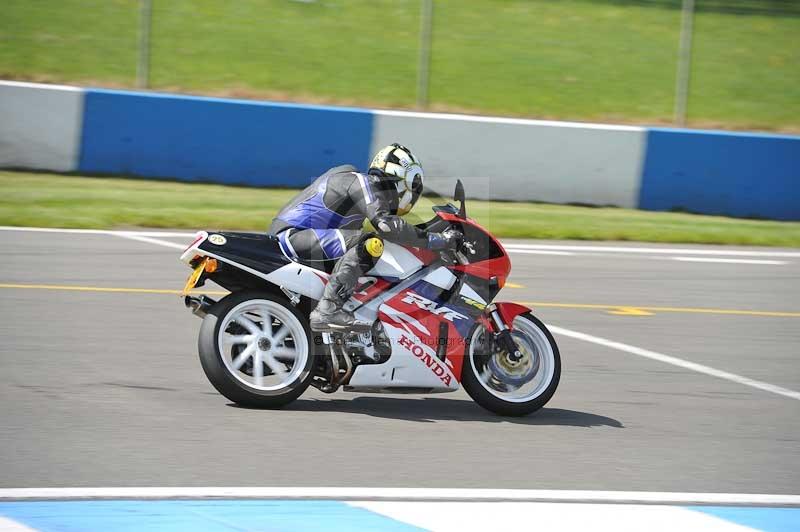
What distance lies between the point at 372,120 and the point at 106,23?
425 centimetres

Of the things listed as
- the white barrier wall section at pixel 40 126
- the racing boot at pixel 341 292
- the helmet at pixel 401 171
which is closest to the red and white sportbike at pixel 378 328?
the racing boot at pixel 341 292

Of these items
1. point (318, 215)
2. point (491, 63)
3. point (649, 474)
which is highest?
point (491, 63)

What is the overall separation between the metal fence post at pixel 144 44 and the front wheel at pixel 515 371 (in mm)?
10923

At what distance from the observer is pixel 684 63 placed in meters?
17.7

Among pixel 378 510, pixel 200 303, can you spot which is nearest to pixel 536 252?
pixel 200 303

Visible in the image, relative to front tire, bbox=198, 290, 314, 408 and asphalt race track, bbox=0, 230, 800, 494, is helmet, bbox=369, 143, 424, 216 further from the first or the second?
asphalt race track, bbox=0, 230, 800, 494

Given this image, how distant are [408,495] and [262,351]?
166cm

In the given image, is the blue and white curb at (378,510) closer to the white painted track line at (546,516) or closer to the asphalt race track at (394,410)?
the white painted track line at (546,516)

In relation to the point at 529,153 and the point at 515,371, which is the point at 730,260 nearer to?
the point at 529,153

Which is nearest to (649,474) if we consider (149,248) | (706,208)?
(149,248)

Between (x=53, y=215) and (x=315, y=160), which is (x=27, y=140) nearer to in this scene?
(x=53, y=215)

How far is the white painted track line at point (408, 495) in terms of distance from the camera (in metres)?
5.39

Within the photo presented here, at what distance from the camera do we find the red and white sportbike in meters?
6.95

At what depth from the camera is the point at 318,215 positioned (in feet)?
23.2
